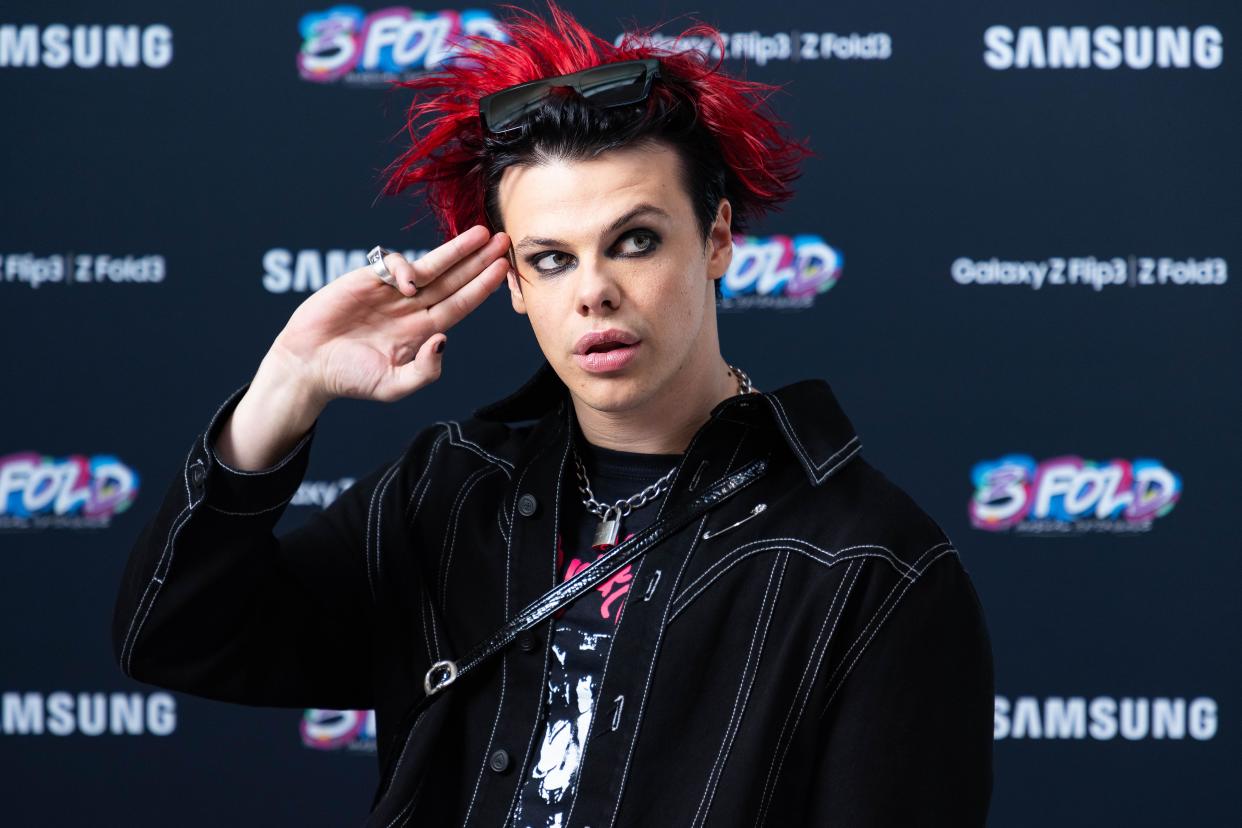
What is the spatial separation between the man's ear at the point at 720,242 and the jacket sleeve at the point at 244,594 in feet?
1.80

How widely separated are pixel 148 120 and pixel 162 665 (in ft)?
5.43

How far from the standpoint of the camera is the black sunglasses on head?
155 centimetres

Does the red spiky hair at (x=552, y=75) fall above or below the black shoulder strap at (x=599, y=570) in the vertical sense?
above

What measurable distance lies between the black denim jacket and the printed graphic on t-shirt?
19 mm

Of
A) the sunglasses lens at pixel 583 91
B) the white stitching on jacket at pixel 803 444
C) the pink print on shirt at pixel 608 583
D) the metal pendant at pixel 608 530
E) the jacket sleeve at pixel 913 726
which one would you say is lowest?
the jacket sleeve at pixel 913 726

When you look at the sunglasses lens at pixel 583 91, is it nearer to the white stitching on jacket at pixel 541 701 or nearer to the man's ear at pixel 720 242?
the man's ear at pixel 720 242

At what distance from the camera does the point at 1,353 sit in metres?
2.88

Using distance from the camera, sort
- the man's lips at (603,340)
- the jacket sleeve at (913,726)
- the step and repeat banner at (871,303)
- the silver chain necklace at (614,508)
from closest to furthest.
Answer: the jacket sleeve at (913,726) → the man's lips at (603,340) → the silver chain necklace at (614,508) → the step and repeat banner at (871,303)

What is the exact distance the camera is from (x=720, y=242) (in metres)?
1.70

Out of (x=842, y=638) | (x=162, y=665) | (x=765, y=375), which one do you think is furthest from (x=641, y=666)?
(x=765, y=375)

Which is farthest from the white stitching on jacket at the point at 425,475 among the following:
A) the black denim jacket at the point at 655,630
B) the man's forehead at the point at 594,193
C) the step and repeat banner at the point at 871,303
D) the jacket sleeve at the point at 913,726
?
the step and repeat banner at the point at 871,303

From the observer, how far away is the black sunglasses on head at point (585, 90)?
1554 mm

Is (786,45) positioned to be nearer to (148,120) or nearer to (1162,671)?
(148,120)

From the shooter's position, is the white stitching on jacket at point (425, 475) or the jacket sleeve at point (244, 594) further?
the white stitching on jacket at point (425, 475)
